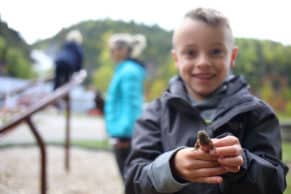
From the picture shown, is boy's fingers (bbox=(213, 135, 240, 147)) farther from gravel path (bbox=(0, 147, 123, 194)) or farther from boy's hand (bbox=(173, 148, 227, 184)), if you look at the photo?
gravel path (bbox=(0, 147, 123, 194))

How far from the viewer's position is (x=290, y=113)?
5.05 ft

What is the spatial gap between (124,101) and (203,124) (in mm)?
1416

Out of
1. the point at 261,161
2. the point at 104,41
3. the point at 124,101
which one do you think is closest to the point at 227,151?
the point at 261,161

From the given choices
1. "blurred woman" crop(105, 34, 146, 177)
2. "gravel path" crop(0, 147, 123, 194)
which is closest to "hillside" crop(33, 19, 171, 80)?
"blurred woman" crop(105, 34, 146, 177)

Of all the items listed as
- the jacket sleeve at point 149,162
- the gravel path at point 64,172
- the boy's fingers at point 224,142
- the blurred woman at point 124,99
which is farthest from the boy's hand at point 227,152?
the gravel path at point 64,172

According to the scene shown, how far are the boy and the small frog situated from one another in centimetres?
8

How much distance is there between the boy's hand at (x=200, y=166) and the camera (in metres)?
0.58

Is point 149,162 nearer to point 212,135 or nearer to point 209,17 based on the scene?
point 212,135

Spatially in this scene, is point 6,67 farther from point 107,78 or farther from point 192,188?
point 192,188

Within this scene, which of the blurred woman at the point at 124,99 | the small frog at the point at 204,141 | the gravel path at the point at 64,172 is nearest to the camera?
the small frog at the point at 204,141

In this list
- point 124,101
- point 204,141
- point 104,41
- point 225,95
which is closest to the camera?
point 204,141

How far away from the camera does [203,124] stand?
0.75 m

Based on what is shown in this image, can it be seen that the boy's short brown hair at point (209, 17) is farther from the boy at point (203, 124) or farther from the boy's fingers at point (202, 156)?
the boy's fingers at point (202, 156)

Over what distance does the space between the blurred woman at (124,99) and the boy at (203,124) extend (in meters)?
1.26
